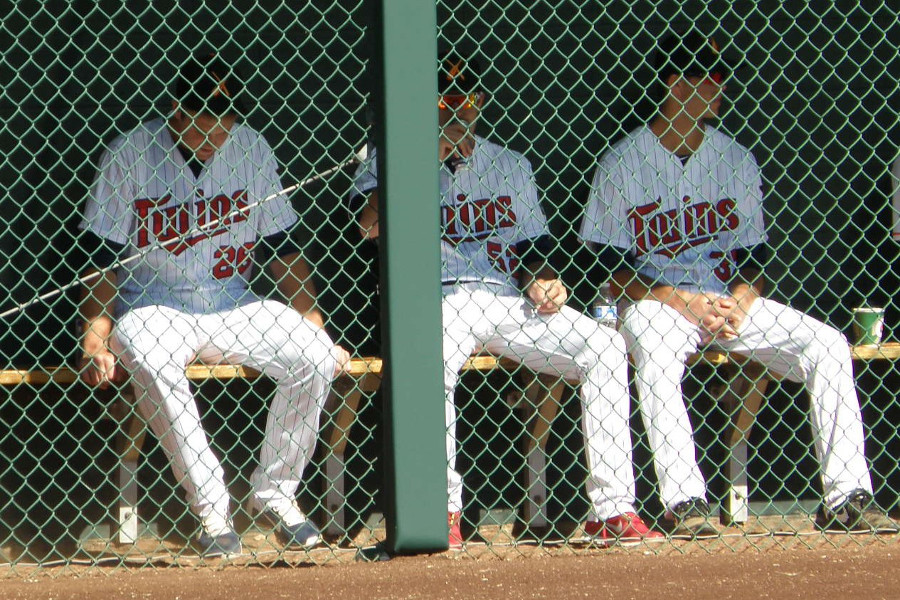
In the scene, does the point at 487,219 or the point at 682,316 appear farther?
the point at 487,219

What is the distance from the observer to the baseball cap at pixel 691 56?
4.32 m

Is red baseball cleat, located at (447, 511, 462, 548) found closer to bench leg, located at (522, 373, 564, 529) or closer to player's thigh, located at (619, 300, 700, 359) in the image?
bench leg, located at (522, 373, 564, 529)

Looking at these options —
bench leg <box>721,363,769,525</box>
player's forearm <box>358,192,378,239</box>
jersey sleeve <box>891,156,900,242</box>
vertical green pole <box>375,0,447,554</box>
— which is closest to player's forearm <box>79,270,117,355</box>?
player's forearm <box>358,192,378,239</box>

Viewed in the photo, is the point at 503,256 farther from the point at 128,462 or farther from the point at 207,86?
the point at 128,462

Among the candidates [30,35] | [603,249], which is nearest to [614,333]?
[603,249]

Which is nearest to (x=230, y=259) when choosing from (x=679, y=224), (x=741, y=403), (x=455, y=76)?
(x=455, y=76)

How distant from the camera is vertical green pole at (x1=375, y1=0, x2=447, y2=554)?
3.44 m

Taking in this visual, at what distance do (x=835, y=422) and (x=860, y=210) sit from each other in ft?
3.95

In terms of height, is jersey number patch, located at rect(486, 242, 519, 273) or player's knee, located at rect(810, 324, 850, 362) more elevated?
jersey number patch, located at rect(486, 242, 519, 273)

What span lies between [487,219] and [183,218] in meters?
1.04

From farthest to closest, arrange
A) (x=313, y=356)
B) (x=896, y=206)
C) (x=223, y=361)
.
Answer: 1. (x=896, y=206)
2. (x=223, y=361)
3. (x=313, y=356)

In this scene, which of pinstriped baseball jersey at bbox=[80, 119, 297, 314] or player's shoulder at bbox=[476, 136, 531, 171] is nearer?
pinstriped baseball jersey at bbox=[80, 119, 297, 314]

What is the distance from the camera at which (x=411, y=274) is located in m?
3.46

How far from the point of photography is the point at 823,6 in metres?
4.96
